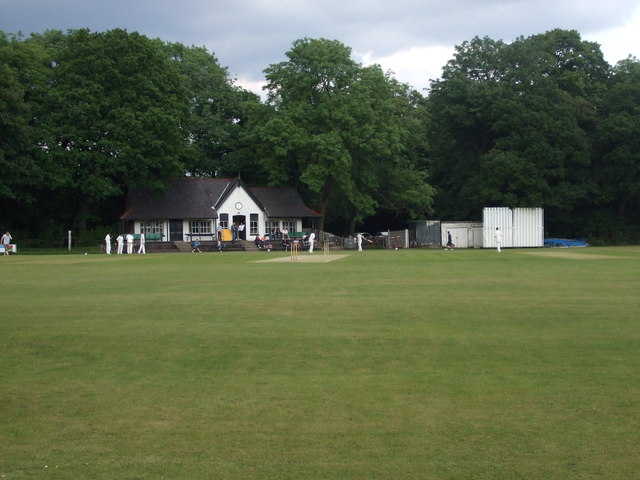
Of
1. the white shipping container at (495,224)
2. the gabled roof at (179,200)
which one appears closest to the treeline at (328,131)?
the white shipping container at (495,224)

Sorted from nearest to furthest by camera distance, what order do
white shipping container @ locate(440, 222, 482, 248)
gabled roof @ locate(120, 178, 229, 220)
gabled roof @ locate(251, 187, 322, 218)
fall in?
white shipping container @ locate(440, 222, 482, 248) < gabled roof @ locate(120, 178, 229, 220) < gabled roof @ locate(251, 187, 322, 218)

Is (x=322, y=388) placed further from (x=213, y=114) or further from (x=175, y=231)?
(x=213, y=114)

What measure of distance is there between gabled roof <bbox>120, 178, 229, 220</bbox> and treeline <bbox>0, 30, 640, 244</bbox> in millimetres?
2581

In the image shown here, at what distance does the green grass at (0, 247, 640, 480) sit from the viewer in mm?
6258

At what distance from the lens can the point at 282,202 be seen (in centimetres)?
6644

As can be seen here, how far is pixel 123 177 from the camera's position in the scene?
2243 inches

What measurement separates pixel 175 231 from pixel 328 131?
16.7 meters

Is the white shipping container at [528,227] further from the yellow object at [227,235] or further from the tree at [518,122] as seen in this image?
the yellow object at [227,235]

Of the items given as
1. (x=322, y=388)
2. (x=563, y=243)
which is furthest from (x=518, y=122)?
(x=322, y=388)

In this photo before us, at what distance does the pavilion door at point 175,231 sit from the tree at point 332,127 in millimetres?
9685

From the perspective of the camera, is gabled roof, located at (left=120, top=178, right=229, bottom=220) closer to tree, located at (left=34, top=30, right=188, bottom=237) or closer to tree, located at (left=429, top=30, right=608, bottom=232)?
tree, located at (left=34, top=30, right=188, bottom=237)

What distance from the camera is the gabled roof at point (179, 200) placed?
61375 millimetres

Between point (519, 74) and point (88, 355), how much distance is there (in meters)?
58.8

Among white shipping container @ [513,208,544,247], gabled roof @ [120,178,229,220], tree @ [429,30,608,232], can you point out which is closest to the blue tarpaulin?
white shipping container @ [513,208,544,247]
